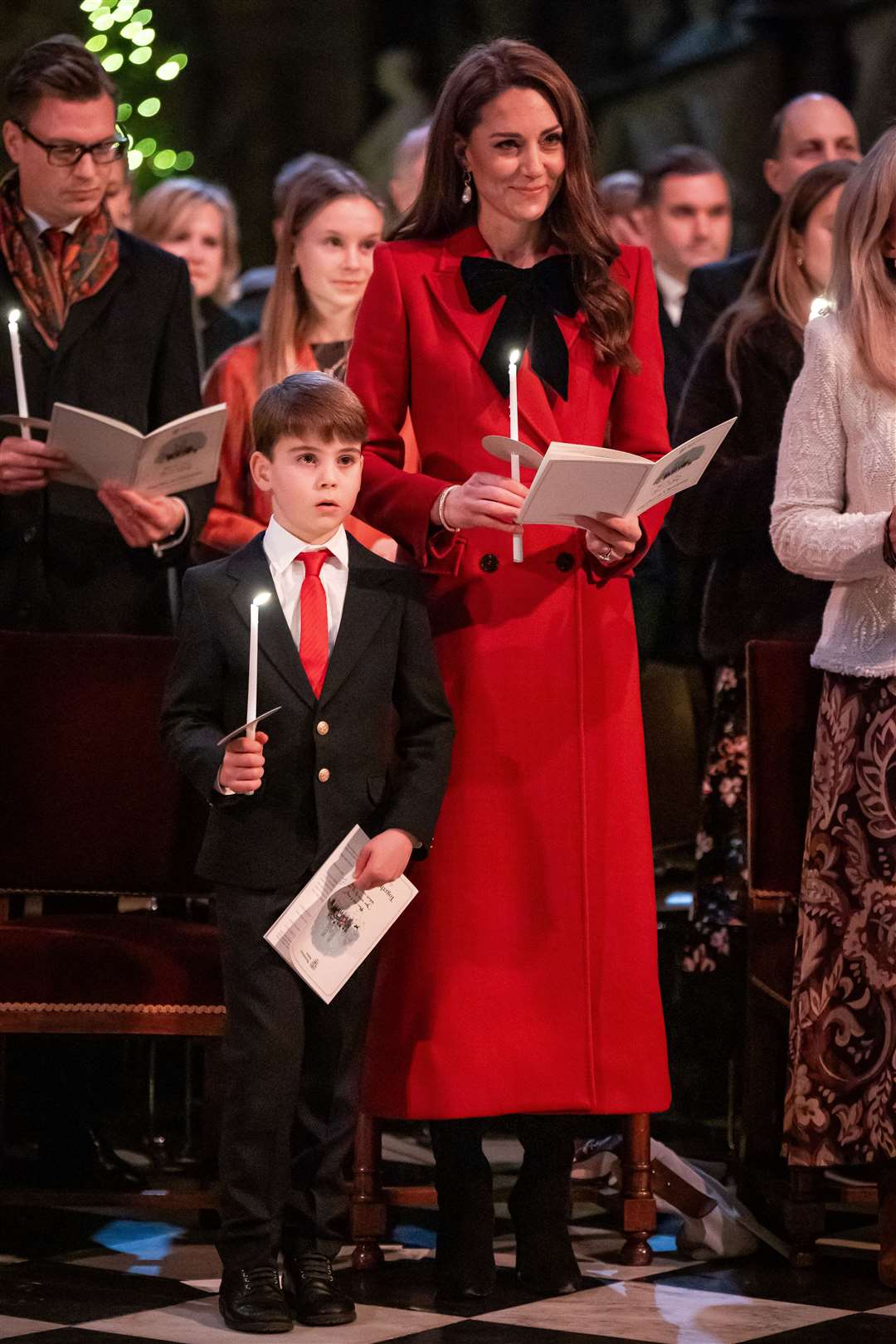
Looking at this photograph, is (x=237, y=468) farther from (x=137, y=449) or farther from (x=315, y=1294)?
(x=315, y=1294)

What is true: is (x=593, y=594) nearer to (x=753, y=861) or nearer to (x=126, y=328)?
(x=753, y=861)

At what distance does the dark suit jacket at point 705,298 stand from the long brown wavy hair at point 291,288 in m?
0.84

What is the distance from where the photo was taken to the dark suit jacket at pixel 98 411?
14.5 ft

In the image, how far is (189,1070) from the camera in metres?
4.51

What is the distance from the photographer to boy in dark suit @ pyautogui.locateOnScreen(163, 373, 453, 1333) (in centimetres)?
314

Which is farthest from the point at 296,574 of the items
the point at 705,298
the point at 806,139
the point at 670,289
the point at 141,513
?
the point at 670,289

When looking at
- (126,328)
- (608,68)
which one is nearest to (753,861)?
(126,328)

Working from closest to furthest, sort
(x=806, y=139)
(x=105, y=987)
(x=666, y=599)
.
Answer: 1. (x=105, y=987)
2. (x=666, y=599)
3. (x=806, y=139)

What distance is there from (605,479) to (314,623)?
59cm

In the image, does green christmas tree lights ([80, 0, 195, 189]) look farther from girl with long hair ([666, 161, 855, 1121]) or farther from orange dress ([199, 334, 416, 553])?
girl with long hair ([666, 161, 855, 1121])

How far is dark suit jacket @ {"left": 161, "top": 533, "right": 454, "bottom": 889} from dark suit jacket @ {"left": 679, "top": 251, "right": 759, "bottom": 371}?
6.44ft

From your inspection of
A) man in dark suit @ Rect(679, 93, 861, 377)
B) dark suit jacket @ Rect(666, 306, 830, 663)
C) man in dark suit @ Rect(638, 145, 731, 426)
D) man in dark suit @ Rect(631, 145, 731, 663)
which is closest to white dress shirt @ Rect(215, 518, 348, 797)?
dark suit jacket @ Rect(666, 306, 830, 663)

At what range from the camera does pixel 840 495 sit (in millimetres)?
3637

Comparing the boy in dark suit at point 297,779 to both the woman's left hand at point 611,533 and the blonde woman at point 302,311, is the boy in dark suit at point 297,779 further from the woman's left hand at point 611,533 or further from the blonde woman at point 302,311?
the blonde woman at point 302,311
